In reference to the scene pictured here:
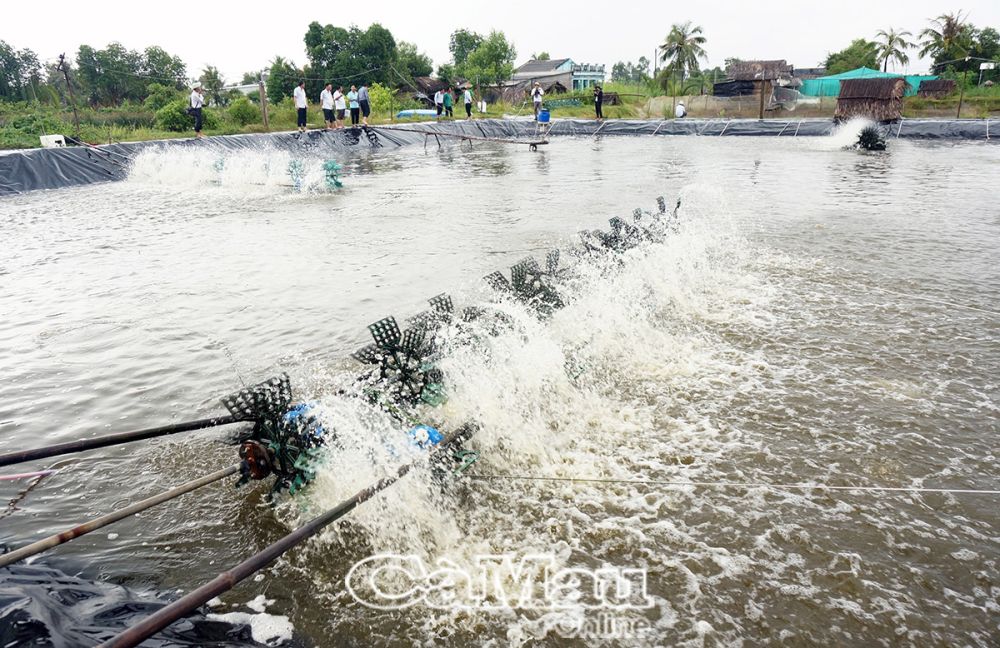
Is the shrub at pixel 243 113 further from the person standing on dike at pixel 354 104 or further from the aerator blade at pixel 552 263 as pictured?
the aerator blade at pixel 552 263

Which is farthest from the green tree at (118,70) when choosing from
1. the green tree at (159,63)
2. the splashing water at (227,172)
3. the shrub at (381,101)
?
the splashing water at (227,172)

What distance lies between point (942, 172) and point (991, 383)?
15.2 m

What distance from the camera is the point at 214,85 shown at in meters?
43.4

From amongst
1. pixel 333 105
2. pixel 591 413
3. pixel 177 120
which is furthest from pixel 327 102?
pixel 591 413

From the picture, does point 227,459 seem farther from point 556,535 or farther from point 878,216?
point 878,216

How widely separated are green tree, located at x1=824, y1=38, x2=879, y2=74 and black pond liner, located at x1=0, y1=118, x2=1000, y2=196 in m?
31.1

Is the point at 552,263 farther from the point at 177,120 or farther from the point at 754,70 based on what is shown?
the point at 754,70

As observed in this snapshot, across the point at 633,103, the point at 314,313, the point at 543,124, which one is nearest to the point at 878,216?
the point at 314,313

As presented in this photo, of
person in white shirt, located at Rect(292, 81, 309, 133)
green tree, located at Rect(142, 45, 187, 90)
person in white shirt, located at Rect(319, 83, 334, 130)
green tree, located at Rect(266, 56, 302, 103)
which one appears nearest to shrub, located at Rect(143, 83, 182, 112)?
green tree, located at Rect(266, 56, 302, 103)

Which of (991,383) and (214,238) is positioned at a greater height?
(214,238)

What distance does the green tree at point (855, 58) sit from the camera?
174ft

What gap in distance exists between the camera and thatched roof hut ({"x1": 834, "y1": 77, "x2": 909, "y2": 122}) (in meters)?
26.2

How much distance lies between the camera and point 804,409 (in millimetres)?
5082

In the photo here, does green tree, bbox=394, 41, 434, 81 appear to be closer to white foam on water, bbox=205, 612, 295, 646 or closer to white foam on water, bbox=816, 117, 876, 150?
white foam on water, bbox=816, 117, 876, 150
